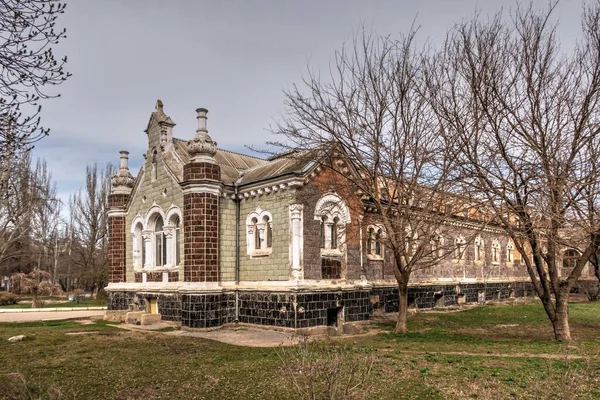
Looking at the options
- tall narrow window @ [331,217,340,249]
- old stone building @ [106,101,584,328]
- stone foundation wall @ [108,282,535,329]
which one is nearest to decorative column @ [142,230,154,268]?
old stone building @ [106,101,584,328]

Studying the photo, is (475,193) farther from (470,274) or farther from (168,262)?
(470,274)

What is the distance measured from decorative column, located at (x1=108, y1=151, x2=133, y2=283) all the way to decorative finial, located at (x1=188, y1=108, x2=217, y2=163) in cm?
642

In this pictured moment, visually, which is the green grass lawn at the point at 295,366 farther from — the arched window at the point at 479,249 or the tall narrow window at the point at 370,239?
the arched window at the point at 479,249

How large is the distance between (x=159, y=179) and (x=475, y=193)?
41.7ft

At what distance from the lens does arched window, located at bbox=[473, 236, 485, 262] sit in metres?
29.6

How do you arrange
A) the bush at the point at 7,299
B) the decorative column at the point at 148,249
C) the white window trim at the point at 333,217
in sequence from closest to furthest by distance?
the white window trim at the point at 333,217
the decorative column at the point at 148,249
the bush at the point at 7,299

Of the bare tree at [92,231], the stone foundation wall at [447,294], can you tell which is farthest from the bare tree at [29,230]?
the stone foundation wall at [447,294]

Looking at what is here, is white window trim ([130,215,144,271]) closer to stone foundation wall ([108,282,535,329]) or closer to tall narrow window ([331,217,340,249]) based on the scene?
stone foundation wall ([108,282,535,329])

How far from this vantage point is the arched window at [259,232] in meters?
17.8

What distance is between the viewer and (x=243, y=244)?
60.7ft

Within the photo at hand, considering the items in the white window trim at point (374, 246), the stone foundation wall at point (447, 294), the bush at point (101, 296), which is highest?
the white window trim at point (374, 246)

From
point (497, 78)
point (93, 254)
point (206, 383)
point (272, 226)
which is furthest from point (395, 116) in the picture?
point (93, 254)

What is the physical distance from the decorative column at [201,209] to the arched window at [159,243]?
3.11 m

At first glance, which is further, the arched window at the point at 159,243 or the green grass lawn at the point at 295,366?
the arched window at the point at 159,243
